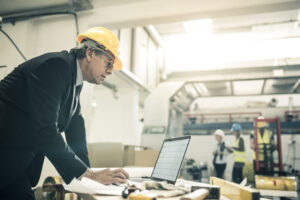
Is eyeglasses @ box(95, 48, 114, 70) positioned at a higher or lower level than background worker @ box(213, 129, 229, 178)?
higher

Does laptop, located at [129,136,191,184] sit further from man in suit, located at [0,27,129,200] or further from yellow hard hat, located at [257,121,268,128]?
yellow hard hat, located at [257,121,268,128]

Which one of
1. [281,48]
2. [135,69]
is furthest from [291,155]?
[135,69]

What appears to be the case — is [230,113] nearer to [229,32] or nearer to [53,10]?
[229,32]

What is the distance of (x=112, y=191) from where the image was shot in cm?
108

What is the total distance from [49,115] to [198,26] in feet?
17.1

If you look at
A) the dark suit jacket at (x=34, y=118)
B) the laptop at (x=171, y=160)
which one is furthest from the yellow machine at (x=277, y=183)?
the dark suit jacket at (x=34, y=118)

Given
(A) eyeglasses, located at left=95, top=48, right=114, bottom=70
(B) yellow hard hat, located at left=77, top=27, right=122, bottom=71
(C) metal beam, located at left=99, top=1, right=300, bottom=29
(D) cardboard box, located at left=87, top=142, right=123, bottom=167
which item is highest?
(C) metal beam, located at left=99, top=1, right=300, bottom=29

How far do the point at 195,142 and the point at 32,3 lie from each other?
7.57 metres

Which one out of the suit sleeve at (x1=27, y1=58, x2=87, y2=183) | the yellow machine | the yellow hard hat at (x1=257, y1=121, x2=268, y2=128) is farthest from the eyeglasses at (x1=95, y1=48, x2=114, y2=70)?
the yellow hard hat at (x1=257, y1=121, x2=268, y2=128)

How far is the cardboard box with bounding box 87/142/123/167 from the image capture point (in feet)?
11.2

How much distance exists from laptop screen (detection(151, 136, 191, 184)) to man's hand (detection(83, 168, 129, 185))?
30cm

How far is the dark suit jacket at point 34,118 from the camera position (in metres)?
1.06

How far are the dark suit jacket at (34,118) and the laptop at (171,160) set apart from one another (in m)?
0.50

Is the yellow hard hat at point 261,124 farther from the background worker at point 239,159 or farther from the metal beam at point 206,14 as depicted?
the metal beam at point 206,14
